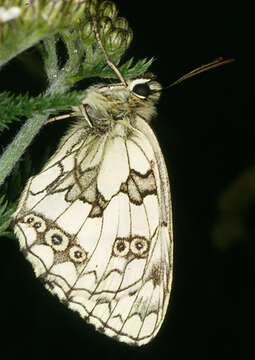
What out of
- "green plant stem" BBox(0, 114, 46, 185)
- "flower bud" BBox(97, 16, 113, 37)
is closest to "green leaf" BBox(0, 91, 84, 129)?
A: "green plant stem" BBox(0, 114, 46, 185)

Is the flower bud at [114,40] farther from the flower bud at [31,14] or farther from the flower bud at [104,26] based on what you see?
the flower bud at [31,14]

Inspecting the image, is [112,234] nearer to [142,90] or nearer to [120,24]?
[142,90]

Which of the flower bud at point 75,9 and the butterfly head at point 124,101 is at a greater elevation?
the flower bud at point 75,9

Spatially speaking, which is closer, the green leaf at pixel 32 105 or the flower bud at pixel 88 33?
the green leaf at pixel 32 105

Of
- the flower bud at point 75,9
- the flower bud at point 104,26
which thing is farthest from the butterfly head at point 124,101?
the flower bud at point 75,9

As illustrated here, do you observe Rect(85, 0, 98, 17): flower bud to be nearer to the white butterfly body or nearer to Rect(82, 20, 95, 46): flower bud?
Rect(82, 20, 95, 46): flower bud

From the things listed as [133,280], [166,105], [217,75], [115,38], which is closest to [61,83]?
[115,38]

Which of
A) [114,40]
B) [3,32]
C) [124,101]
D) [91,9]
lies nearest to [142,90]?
[124,101]
